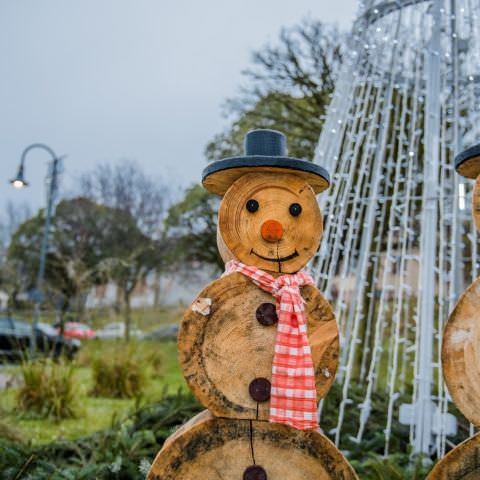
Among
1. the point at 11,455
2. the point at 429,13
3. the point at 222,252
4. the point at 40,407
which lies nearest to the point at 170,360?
the point at 40,407

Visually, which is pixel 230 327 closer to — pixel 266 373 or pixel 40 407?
pixel 266 373

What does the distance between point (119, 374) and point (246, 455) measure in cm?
437

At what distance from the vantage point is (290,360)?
1.60 m

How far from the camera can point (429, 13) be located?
11.8 feet

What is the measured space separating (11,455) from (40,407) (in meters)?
1.99

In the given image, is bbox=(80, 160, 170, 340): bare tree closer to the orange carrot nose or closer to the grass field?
the grass field

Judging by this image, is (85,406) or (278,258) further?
(85,406)

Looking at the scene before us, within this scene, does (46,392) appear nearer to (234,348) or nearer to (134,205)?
(234,348)

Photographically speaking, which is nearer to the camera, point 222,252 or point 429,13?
point 222,252

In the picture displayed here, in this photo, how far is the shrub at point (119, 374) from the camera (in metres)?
5.66

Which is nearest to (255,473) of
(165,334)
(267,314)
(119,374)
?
(267,314)

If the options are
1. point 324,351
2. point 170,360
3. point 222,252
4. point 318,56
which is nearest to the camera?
point 324,351

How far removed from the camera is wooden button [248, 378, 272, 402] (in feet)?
5.30

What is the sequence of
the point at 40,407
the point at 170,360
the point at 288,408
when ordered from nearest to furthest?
the point at 288,408 → the point at 40,407 → the point at 170,360
